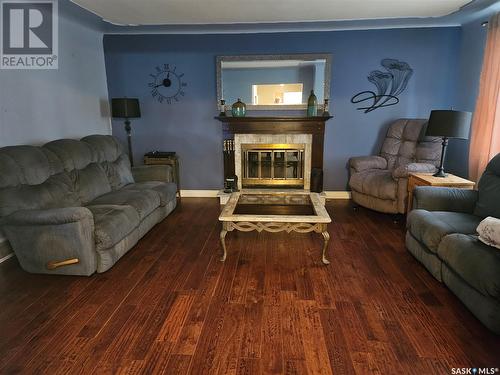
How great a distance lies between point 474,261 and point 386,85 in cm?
314

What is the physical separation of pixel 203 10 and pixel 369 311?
3.29 m

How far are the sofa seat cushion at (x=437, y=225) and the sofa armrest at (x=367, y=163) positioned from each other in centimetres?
156

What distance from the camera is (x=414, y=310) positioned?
6.77ft

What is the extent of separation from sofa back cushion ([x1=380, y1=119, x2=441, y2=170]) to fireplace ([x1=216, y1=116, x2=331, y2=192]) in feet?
3.00

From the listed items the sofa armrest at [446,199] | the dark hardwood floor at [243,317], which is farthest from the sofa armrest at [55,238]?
the sofa armrest at [446,199]

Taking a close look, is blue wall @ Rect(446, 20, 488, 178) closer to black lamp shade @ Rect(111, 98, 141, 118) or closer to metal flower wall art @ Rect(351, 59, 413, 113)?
metal flower wall art @ Rect(351, 59, 413, 113)

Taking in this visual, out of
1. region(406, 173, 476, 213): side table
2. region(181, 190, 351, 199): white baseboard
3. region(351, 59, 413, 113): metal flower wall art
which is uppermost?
region(351, 59, 413, 113): metal flower wall art

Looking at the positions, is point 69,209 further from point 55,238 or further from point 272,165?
point 272,165

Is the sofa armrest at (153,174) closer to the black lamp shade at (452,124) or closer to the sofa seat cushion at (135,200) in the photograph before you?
the sofa seat cushion at (135,200)

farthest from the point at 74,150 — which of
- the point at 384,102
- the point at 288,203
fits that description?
the point at 384,102

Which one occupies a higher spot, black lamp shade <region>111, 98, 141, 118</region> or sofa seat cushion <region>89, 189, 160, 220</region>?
black lamp shade <region>111, 98, 141, 118</region>

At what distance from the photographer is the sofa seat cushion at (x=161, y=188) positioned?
3.60 m

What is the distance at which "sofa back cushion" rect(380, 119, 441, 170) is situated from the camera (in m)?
3.94

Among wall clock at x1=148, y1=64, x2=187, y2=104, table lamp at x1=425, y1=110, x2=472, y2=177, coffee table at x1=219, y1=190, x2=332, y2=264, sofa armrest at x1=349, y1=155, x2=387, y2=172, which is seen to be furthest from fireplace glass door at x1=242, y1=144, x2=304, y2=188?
table lamp at x1=425, y1=110, x2=472, y2=177
